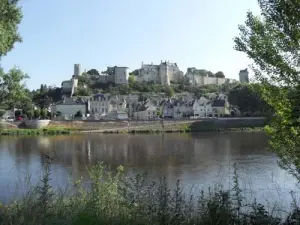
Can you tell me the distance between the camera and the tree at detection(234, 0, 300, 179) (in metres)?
8.02

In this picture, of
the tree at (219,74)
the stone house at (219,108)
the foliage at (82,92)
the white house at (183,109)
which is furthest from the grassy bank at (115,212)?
the tree at (219,74)

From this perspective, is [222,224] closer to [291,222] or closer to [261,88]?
[291,222]

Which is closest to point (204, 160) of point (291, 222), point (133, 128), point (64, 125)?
point (291, 222)

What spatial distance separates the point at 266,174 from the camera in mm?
23094

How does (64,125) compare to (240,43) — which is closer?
(240,43)

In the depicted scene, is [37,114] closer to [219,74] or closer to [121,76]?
[121,76]

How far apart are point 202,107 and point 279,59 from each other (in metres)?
101

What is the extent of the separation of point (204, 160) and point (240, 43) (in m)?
22.6

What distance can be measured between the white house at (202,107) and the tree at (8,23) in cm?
9845

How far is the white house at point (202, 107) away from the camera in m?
108

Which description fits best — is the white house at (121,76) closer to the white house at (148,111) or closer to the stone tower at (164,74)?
the stone tower at (164,74)

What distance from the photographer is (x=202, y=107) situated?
10838 centimetres

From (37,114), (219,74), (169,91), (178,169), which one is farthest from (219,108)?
(178,169)

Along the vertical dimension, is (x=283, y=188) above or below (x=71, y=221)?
below
